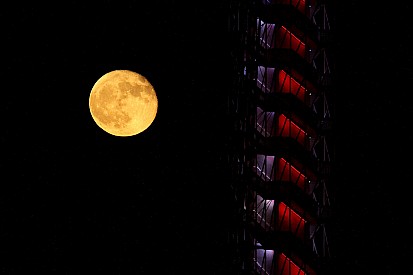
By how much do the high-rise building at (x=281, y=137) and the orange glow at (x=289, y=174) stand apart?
0.05 m

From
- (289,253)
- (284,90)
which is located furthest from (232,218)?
(284,90)

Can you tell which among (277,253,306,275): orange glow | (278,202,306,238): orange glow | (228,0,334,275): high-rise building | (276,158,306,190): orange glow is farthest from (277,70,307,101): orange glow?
(277,253,306,275): orange glow

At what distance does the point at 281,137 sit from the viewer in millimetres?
36938

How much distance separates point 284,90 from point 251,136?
6730 millimetres

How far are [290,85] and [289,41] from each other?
2.25m

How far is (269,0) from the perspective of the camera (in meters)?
41.3

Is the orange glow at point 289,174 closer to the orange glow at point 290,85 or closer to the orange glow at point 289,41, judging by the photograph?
the orange glow at point 290,85

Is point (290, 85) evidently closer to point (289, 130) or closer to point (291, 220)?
point (289, 130)

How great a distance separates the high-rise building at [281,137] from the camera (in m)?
35.4

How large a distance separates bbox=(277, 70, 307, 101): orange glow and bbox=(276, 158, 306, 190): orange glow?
339 cm

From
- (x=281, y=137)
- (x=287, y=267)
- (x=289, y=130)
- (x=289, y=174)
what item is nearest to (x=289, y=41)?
(x=289, y=130)

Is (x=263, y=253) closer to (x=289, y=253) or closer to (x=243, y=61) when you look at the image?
(x=289, y=253)

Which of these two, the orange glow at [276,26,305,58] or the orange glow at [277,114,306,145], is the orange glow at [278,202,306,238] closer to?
the orange glow at [277,114,306,145]

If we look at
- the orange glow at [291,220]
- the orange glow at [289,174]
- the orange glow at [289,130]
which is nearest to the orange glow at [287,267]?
the orange glow at [291,220]
